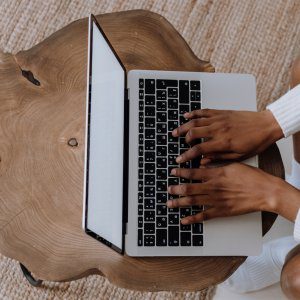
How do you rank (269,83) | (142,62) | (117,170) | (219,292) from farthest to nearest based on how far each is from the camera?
(269,83) → (219,292) → (142,62) → (117,170)

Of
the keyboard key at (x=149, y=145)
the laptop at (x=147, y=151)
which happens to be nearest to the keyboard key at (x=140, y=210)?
the laptop at (x=147, y=151)

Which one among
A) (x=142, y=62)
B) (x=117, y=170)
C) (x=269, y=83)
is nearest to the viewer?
(x=117, y=170)

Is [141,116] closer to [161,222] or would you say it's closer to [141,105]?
[141,105]

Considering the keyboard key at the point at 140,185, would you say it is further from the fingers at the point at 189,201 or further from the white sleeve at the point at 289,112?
the white sleeve at the point at 289,112

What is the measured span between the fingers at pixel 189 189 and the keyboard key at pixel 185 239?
68 millimetres

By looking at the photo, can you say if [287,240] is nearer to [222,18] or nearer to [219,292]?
[219,292]

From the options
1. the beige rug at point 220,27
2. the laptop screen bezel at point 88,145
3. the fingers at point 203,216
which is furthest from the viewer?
the beige rug at point 220,27

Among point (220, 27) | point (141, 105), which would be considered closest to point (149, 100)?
point (141, 105)

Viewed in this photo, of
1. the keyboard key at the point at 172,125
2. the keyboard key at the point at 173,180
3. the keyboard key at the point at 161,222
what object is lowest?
the keyboard key at the point at 161,222

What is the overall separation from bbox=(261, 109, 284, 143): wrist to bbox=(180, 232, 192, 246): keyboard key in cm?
22

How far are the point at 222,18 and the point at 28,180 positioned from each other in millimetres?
764

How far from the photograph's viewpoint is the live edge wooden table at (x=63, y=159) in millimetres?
862

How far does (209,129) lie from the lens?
2.84ft

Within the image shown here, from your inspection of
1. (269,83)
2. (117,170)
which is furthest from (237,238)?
(269,83)
